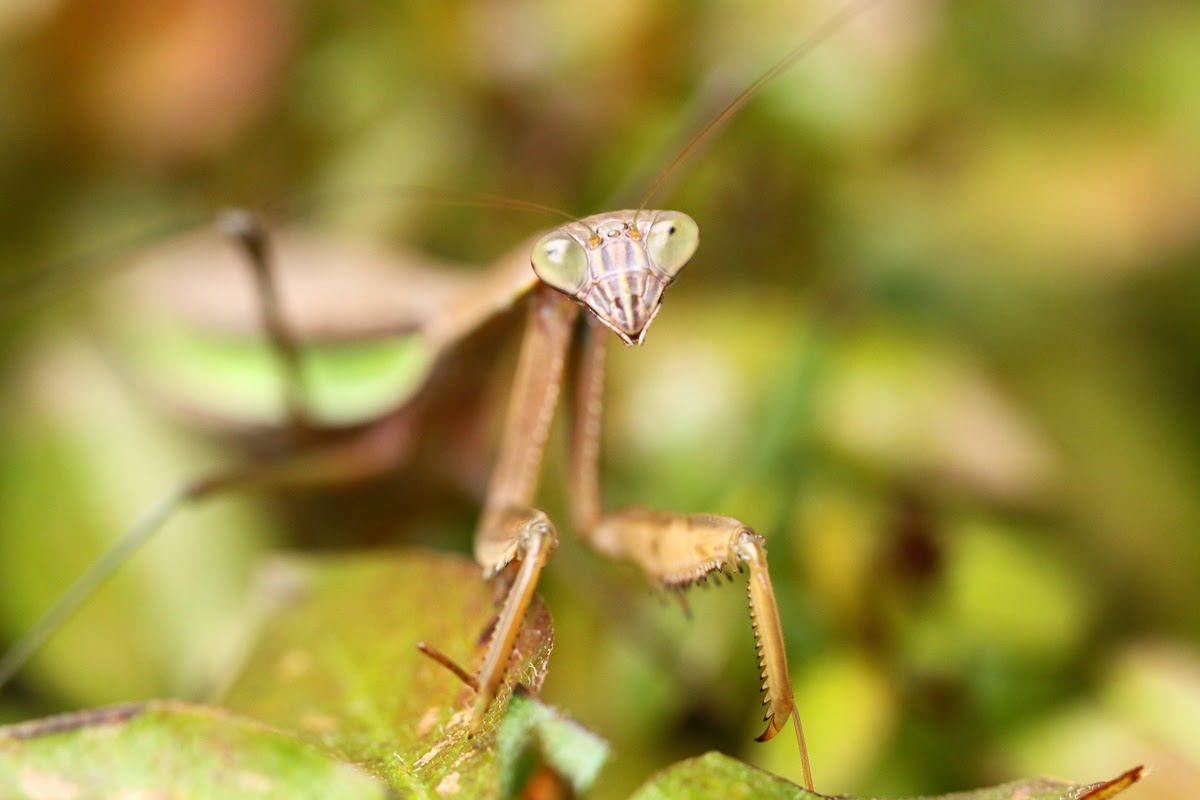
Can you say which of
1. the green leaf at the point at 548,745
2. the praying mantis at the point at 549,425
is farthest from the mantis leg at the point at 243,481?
the green leaf at the point at 548,745

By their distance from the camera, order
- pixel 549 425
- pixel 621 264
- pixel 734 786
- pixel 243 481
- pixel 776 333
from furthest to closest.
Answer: pixel 776 333, pixel 243 481, pixel 549 425, pixel 621 264, pixel 734 786

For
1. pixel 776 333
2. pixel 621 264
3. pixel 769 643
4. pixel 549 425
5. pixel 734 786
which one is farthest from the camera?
pixel 776 333

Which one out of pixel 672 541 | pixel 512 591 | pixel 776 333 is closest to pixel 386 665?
pixel 512 591

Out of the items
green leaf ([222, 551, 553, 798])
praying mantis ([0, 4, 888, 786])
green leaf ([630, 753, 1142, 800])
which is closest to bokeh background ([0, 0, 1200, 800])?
praying mantis ([0, 4, 888, 786])

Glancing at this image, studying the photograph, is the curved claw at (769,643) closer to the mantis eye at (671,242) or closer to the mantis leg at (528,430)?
the mantis leg at (528,430)

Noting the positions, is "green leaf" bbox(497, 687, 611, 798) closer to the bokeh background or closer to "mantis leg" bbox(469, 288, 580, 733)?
"mantis leg" bbox(469, 288, 580, 733)

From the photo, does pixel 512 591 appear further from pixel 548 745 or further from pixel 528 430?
pixel 528 430

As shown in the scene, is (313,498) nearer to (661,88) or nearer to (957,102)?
(661,88)
